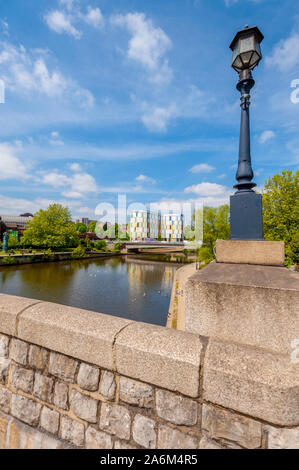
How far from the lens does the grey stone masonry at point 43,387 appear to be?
84.1 inches

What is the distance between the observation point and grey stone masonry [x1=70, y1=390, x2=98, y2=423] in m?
1.92

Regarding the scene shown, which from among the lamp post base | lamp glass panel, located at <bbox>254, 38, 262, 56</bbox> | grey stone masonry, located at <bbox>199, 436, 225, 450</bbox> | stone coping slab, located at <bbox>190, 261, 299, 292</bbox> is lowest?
grey stone masonry, located at <bbox>199, 436, 225, 450</bbox>

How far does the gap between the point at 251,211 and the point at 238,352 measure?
1801 millimetres

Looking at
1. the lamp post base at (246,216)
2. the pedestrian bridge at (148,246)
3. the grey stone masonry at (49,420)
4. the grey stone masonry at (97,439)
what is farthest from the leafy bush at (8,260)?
the lamp post base at (246,216)

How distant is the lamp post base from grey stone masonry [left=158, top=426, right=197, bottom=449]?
204 centimetres

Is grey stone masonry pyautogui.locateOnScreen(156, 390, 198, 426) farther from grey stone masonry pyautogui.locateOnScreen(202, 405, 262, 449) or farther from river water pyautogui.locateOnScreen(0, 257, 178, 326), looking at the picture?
river water pyautogui.locateOnScreen(0, 257, 178, 326)

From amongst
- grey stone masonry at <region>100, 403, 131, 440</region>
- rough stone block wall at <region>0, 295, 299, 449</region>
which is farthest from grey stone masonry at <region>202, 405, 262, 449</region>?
grey stone masonry at <region>100, 403, 131, 440</region>

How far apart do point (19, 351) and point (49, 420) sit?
73 centimetres

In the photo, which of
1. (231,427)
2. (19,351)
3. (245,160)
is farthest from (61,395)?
(245,160)

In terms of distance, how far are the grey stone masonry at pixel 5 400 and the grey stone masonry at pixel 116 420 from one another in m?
1.24

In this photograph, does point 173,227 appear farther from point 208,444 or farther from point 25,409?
point 208,444

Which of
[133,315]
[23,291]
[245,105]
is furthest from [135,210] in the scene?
[245,105]

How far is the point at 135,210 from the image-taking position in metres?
99.4
